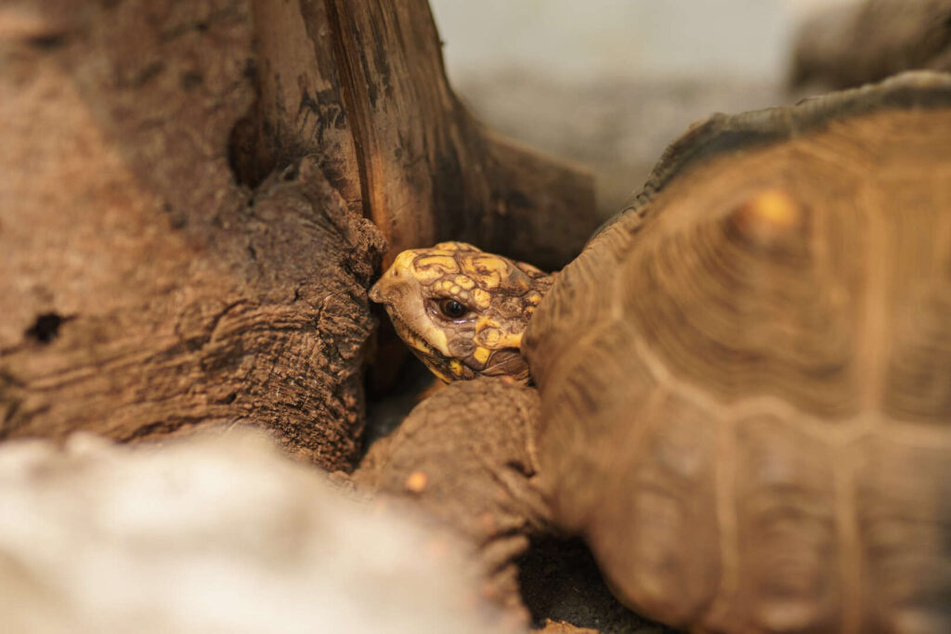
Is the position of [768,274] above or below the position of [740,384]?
above

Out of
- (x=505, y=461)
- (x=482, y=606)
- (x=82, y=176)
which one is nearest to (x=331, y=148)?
(x=82, y=176)

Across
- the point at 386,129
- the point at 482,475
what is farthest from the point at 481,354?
the point at 386,129

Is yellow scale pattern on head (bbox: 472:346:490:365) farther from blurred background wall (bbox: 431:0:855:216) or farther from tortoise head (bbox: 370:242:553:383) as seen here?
blurred background wall (bbox: 431:0:855:216)

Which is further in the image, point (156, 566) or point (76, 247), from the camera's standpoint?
point (76, 247)

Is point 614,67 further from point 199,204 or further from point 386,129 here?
point 199,204

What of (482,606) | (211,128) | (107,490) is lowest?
(482,606)

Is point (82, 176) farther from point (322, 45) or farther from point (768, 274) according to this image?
point (768, 274)
